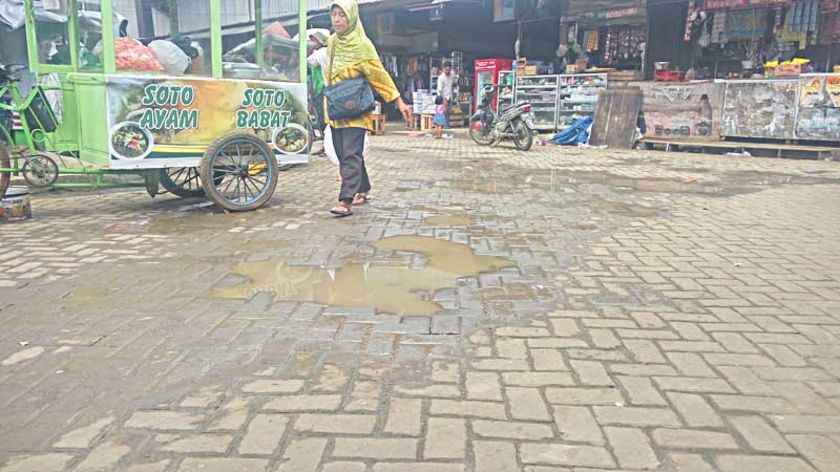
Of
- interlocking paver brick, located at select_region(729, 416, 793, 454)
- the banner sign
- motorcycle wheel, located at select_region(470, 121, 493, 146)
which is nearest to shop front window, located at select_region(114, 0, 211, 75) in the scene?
interlocking paver brick, located at select_region(729, 416, 793, 454)

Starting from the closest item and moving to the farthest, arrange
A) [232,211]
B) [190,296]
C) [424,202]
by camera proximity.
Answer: [190,296] → [232,211] → [424,202]

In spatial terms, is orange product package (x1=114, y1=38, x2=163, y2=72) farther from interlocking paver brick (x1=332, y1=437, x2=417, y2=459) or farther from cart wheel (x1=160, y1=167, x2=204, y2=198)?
interlocking paver brick (x1=332, y1=437, x2=417, y2=459)

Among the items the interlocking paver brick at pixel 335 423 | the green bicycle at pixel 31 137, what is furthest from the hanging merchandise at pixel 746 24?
the interlocking paver brick at pixel 335 423

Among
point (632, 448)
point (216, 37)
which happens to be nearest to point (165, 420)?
point (632, 448)

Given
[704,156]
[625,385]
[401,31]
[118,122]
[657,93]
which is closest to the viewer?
[625,385]

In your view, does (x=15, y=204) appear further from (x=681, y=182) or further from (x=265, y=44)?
(x=681, y=182)

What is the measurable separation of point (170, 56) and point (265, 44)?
3.20 ft

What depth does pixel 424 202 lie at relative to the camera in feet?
22.5

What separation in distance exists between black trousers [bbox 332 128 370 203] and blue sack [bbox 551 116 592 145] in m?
9.47

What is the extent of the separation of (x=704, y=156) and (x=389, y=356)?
11254 mm

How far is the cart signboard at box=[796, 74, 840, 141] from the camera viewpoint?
38.2 ft

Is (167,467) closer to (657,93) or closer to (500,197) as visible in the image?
(500,197)

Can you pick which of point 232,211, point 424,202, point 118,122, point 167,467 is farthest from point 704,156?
point 167,467

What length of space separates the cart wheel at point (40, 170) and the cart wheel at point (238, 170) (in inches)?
49.8
